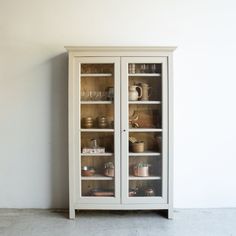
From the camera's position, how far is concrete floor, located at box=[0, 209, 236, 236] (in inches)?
101

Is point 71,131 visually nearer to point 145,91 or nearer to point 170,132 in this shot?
point 145,91

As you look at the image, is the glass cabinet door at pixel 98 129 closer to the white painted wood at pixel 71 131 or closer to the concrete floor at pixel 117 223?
the white painted wood at pixel 71 131

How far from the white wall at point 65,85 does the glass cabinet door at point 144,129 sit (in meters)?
0.37

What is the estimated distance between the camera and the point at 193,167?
124 inches

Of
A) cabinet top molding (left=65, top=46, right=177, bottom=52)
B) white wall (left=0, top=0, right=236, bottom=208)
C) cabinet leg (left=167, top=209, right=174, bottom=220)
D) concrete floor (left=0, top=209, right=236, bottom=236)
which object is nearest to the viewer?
concrete floor (left=0, top=209, right=236, bottom=236)

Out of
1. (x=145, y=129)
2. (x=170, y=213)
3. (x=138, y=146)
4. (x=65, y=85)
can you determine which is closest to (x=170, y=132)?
(x=145, y=129)

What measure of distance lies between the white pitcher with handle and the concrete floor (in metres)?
1.27

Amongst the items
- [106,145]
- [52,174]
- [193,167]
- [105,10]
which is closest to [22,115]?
[52,174]

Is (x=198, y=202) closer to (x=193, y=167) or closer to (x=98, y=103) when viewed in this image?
(x=193, y=167)

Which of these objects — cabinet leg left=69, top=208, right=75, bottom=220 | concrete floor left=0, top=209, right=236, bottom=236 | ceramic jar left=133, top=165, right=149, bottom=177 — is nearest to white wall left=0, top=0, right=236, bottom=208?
concrete floor left=0, top=209, right=236, bottom=236

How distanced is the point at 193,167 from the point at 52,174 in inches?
64.5

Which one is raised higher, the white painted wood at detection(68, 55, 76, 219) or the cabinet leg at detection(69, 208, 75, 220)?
the white painted wood at detection(68, 55, 76, 219)

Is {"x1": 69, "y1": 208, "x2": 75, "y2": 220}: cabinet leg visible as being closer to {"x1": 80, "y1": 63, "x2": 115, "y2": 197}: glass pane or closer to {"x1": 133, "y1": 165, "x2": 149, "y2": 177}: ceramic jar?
{"x1": 80, "y1": 63, "x2": 115, "y2": 197}: glass pane

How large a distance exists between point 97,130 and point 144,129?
0.49m
